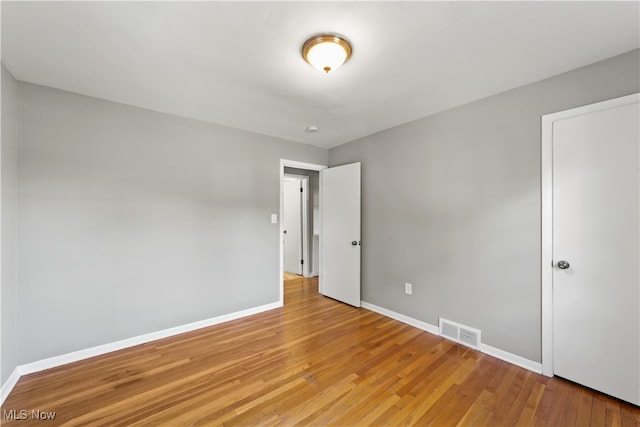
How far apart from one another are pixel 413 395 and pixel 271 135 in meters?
3.26

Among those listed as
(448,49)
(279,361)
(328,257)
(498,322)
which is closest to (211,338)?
(279,361)

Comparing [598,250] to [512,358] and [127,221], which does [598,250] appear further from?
[127,221]

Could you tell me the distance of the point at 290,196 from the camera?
576cm

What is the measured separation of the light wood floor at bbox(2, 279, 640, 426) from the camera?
166 cm

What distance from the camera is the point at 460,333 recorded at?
2.60 meters

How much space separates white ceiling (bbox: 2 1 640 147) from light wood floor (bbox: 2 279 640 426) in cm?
244

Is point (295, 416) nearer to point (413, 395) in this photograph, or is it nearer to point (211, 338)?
point (413, 395)

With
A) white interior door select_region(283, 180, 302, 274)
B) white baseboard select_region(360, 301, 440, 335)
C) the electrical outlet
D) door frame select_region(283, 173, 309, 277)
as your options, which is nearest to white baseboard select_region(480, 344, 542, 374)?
white baseboard select_region(360, 301, 440, 335)

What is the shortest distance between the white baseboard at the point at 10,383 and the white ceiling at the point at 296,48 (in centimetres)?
234

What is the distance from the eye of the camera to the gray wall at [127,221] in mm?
2168

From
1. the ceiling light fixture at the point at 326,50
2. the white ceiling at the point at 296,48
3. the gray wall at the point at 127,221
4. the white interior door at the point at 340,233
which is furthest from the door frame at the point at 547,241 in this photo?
the gray wall at the point at 127,221

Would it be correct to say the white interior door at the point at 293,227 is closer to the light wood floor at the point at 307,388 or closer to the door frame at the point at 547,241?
the light wood floor at the point at 307,388

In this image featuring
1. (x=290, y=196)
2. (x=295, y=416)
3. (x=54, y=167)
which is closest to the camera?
(x=295, y=416)

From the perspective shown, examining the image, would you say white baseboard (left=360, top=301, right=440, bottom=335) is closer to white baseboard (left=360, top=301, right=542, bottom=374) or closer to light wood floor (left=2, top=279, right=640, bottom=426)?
white baseboard (left=360, top=301, right=542, bottom=374)
